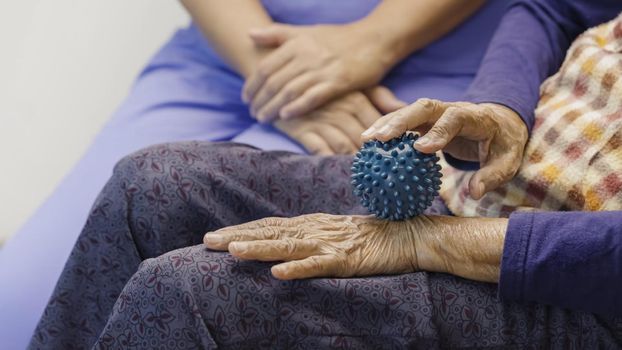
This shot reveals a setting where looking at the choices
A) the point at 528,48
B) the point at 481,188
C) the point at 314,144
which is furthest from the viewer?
the point at 314,144

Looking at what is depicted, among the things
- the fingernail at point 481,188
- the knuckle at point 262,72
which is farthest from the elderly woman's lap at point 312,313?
the knuckle at point 262,72

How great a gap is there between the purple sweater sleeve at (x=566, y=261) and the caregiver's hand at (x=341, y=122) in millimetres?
457

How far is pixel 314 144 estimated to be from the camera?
1289 millimetres

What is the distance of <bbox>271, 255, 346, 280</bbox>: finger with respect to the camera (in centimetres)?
85

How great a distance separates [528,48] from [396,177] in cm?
40

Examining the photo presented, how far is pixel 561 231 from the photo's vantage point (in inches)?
33.9

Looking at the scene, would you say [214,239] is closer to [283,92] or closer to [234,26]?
[283,92]

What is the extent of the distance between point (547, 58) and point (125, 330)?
68 cm

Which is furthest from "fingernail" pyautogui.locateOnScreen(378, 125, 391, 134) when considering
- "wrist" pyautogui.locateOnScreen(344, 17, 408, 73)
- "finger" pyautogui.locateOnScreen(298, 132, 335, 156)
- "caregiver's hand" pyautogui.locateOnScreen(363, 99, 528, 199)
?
"wrist" pyautogui.locateOnScreen(344, 17, 408, 73)

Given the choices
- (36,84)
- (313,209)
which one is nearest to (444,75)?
(313,209)

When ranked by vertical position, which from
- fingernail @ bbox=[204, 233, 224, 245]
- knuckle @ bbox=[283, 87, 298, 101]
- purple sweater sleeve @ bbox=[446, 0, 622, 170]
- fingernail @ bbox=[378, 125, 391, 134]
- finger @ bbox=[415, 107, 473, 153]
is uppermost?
fingernail @ bbox=[204, 233, 224, 245]

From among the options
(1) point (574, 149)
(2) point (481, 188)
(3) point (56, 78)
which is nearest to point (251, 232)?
(2) point (481, 188)

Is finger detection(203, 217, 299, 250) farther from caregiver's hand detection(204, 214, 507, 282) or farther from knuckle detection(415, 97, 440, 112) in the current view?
knuckle detection(415, 97, 440, 112)

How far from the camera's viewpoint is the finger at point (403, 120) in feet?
2.95
